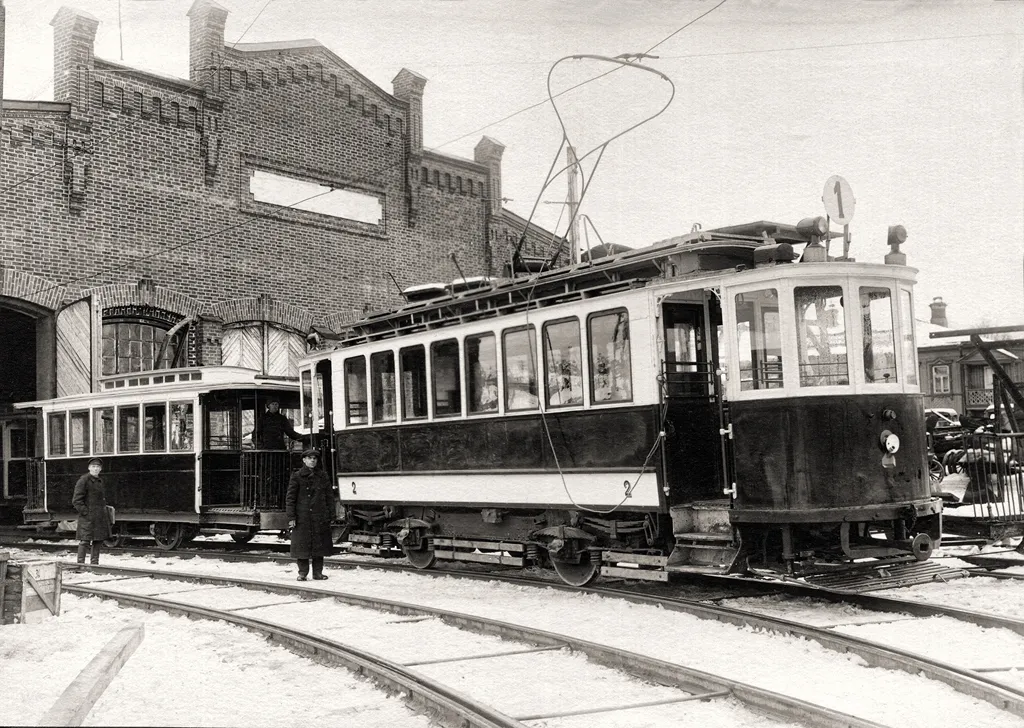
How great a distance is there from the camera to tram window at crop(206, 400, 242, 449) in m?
15.6

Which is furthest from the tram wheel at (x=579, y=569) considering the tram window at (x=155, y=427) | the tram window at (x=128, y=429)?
the tram window at (x=128, y=429)

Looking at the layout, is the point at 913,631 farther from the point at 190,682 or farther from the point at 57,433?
the point at 57,433

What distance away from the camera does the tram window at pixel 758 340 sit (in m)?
8.57

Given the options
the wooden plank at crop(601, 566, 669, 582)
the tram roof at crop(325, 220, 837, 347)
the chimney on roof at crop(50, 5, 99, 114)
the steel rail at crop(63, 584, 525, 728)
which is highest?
the chimney on roof at crop(50, 5, 99, 114)

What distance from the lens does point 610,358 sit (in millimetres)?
9328

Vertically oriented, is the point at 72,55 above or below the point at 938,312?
above

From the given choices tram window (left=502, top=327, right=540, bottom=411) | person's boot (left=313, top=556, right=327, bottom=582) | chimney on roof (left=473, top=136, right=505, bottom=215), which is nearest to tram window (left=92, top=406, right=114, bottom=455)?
person's boot (left=313, top=556, right=327, bottom=582)

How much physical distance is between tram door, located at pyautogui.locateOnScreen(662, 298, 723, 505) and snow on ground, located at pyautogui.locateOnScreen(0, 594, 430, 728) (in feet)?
11.5

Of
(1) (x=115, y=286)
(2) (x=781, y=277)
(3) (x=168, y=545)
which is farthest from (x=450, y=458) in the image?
(1) (x=115, y=286)

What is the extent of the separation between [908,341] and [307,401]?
861 centimetres

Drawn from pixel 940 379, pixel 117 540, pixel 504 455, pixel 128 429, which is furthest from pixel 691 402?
pixel 940 379

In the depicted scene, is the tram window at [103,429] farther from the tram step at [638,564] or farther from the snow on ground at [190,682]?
the tram step at [638,564]

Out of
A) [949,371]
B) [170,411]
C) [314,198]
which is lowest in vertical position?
[170,411]

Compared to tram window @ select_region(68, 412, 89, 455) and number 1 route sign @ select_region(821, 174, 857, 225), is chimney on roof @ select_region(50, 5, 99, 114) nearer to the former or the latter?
tram window @ select_region(68, 412, 89, 455)
